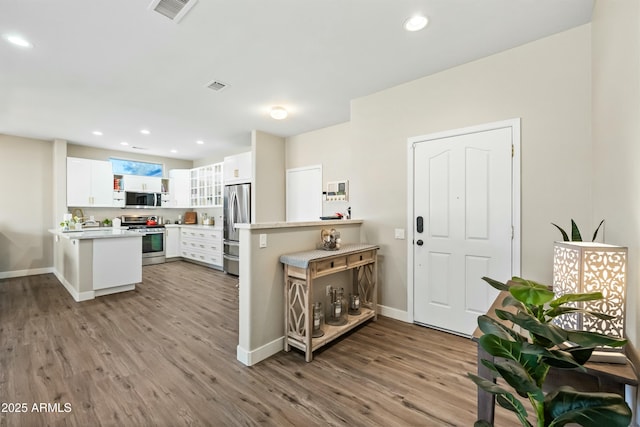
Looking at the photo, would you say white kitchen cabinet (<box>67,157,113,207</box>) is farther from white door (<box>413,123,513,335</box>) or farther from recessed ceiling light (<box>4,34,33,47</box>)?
white door (<box>413,123,513,335</box>)

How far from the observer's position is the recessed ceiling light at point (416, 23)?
7.13 ft

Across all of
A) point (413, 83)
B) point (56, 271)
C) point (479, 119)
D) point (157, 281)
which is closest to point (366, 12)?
point (413, 83)

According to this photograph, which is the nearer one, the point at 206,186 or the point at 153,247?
the point at 153,247

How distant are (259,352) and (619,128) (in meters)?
Result: 2.80

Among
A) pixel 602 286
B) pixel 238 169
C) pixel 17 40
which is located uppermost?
pixel 17 40

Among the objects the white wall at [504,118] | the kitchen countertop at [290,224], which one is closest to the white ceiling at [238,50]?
the white wall at [504,118]

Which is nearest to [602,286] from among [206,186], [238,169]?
[238,169]

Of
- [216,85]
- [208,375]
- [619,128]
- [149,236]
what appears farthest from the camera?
[149,236]

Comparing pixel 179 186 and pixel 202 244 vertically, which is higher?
pixel 179 186

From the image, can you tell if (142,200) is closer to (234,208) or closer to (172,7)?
(234,208)

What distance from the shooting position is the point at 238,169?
566cm

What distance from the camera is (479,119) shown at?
8.99 feet

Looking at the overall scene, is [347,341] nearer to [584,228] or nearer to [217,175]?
[584,228]

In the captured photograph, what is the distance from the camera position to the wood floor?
1.76m
